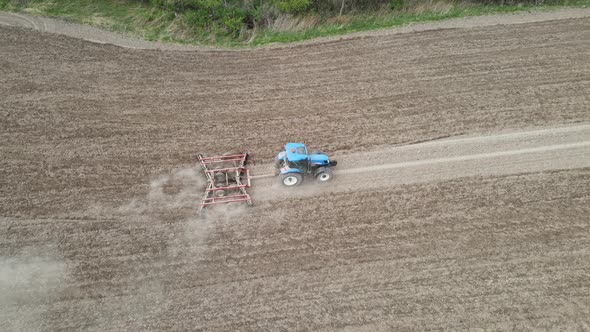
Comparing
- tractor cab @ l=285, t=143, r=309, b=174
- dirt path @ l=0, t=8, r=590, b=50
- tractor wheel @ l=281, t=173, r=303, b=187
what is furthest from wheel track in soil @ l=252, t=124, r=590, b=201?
dirt path @ l=0, t=8, r=590, b=50

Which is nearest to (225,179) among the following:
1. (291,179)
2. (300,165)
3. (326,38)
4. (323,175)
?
(291,179)

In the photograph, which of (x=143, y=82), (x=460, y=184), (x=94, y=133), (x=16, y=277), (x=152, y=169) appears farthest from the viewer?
(x=143, y=82)

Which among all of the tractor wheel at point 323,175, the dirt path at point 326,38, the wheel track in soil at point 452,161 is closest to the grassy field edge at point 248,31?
the dirt path at point 326,38

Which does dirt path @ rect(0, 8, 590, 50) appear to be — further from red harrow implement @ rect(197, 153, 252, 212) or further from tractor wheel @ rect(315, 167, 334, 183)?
tractor wheel @ rect(315, 167, 334, 183)

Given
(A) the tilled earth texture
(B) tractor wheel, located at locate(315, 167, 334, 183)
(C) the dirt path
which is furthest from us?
(C) the dirt path

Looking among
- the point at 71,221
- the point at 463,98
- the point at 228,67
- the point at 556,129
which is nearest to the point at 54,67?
the point at 228,67

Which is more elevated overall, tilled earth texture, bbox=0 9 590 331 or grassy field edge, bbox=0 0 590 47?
grassy field edge, bbox=0 0 590 47

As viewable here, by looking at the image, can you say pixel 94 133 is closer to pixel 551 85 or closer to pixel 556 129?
pixel 556 129
